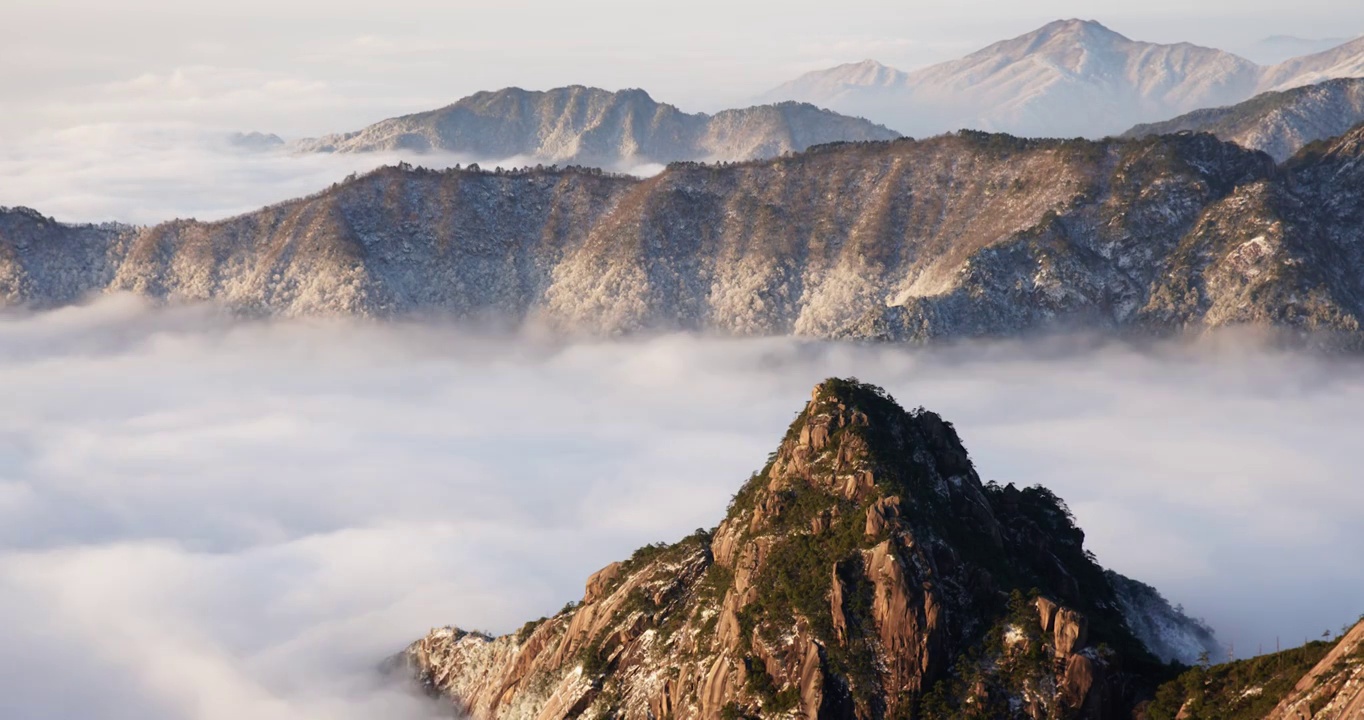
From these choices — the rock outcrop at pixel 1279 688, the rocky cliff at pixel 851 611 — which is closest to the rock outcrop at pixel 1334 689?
the rock outcrop at pixel 1279 688

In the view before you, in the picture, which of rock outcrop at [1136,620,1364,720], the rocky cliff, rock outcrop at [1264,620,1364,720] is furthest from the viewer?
the rocky cliff

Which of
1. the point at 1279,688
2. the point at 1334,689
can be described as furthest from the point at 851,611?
the point at 1334,689

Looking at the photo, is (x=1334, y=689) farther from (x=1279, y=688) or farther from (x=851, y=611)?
(x=851, y=611)

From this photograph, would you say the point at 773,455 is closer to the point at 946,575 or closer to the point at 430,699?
the point at 946,575

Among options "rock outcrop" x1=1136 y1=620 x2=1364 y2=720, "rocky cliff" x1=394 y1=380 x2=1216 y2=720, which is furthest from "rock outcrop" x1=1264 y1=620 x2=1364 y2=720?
"rocky cliff" x1=394 y1=380 x2=1216 y2=720

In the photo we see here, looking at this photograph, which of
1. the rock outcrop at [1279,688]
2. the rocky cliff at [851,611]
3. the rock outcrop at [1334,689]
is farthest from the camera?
the rocky cliff at [851,611]

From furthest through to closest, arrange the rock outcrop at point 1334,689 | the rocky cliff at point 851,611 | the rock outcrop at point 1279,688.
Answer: the rocky cliff at point 851,611 → the rock outcrop at point 1279,688 → the rock outcrop at point 1334,689

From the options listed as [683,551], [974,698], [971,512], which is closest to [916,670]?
[974,698]

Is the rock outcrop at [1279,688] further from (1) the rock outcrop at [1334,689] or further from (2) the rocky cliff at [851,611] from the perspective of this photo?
(2) the rocky cliff at [851,611]

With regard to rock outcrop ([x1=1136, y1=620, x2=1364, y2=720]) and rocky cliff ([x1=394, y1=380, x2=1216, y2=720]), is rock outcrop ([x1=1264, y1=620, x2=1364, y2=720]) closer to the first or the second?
rock outcrop ([x1=1136, y1=620, x2=1364, y2=720])
